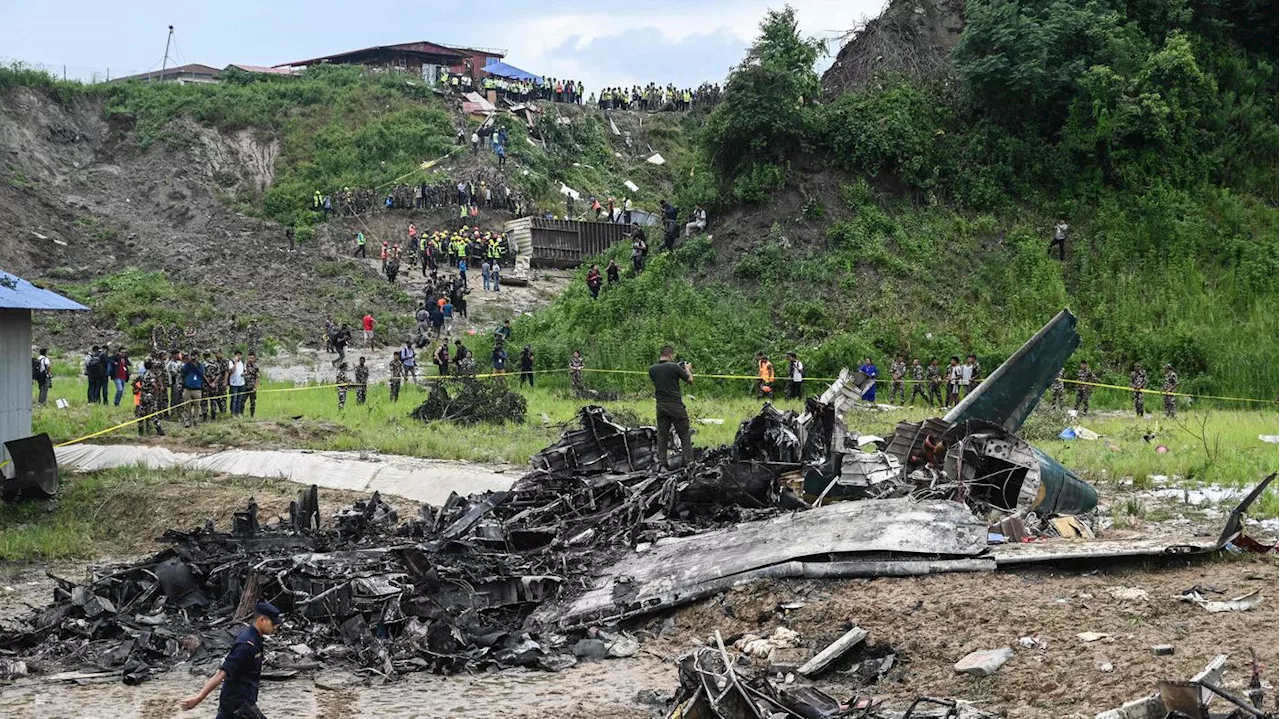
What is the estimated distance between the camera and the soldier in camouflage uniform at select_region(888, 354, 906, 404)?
2609cm

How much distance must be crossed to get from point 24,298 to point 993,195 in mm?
22668

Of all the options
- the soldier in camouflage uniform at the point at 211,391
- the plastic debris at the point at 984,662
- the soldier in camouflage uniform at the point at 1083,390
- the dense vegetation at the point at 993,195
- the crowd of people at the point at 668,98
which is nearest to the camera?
the plastic debris at the point at 984,662

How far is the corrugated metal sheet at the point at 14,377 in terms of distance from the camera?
60.1 feet

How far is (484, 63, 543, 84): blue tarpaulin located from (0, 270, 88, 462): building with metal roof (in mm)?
43651

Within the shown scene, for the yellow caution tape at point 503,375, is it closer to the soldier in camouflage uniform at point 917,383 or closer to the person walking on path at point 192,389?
the person walking on path at point 192,389

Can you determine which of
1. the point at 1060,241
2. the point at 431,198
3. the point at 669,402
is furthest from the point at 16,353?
the point at 431,198

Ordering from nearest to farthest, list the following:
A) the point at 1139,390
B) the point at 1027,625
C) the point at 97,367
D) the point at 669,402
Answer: the point at 1027,625 < the point at 669,402 < the point at 1139,390 < the point at 97,367

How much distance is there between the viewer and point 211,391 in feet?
79.8

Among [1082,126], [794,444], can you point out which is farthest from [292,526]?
[1082,126]

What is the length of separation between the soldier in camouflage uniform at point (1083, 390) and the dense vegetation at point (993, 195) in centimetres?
245

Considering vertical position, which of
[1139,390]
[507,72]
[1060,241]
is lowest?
[1139,390]

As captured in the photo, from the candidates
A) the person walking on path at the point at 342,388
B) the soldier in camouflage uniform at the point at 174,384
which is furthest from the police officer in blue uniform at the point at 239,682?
the person walking on path at the point at 342,388

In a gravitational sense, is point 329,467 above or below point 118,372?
below

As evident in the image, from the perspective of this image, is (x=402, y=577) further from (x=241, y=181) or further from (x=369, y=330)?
(x=241, y=181)
